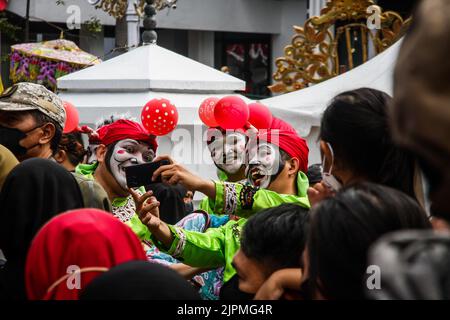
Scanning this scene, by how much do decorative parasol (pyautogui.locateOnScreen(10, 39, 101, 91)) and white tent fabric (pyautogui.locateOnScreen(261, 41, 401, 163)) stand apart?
440 cm

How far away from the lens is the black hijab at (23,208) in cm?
242

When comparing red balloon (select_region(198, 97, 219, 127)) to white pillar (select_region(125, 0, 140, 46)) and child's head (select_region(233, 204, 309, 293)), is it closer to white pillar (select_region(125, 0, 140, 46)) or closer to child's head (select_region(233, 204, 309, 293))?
child's head (select_region(233, 204, 309, 293))

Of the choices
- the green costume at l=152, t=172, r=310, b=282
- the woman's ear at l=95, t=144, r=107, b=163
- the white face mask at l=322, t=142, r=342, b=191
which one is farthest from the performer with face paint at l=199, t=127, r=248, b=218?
the white face mask at l=322, t=142, r=342, b=191

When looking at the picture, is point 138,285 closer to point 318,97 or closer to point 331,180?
point 331,180

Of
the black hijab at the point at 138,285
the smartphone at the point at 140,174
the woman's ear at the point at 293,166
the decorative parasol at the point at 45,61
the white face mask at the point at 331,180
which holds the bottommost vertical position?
the decorative parasol at the point at 45,61

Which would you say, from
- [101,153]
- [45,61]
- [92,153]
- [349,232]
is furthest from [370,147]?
[45,61]

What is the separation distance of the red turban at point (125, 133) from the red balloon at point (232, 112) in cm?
48

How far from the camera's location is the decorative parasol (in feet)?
33.3

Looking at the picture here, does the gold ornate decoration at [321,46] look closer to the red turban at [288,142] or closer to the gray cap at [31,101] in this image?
the red turban at [288,142]

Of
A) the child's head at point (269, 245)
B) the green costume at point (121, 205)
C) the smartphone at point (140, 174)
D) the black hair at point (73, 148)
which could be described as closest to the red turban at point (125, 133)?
the green costume at point (121, 205)

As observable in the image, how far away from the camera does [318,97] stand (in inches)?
247

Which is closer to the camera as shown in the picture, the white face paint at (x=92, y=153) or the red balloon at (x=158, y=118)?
the red balloon at (x=158, y=118)

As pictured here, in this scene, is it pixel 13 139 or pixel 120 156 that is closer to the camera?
pixel 13 139

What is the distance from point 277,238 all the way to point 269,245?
0.11ft
